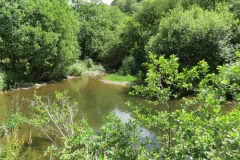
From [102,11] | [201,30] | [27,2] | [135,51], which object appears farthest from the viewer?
[102,11]

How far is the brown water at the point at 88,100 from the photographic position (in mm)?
11314

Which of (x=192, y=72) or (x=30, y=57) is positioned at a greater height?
(x=192, y=72)

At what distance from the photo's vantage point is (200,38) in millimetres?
17531

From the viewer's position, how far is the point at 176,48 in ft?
60.0

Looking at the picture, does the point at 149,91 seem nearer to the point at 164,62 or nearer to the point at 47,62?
the point at 164,62

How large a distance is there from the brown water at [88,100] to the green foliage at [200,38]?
16.1 feet

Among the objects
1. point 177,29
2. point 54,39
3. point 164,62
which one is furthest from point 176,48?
point 164,62

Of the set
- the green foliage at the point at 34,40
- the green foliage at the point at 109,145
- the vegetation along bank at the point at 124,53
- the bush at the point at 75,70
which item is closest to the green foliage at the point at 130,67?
the vegetation along bank at the point at 124,53

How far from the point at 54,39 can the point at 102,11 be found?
18344mm

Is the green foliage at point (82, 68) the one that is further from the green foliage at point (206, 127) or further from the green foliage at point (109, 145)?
the green foliage at point (206, 127)

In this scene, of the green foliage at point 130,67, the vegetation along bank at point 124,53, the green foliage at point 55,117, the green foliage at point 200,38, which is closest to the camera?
the vegetation along bank at point 124,53

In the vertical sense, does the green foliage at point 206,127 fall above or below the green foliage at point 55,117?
above

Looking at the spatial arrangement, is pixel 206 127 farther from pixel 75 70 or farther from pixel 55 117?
pixel 75 70

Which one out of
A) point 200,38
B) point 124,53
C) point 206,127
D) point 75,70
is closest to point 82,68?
point 75,70
